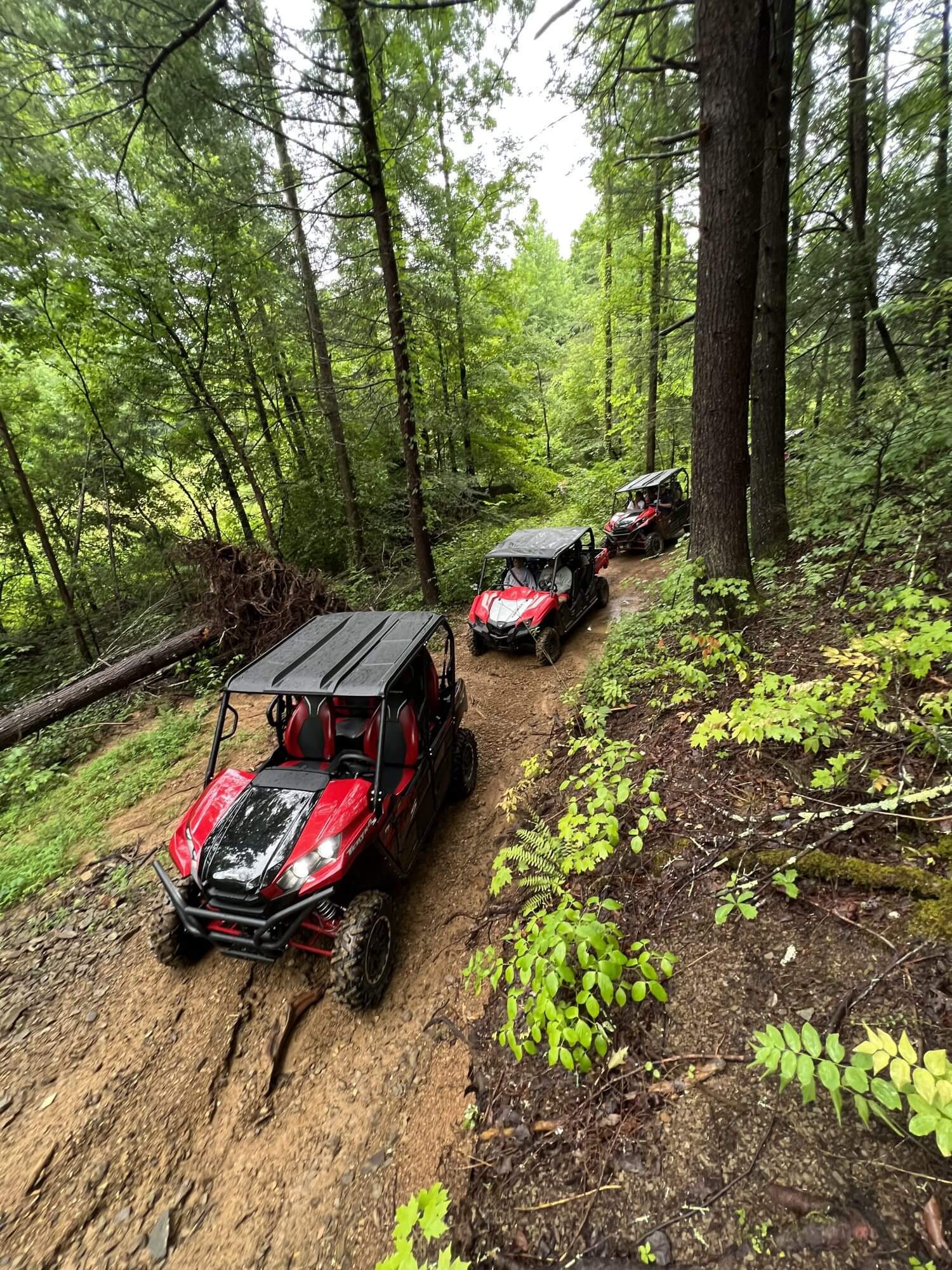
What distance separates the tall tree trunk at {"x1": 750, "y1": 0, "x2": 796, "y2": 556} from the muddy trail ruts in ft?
17.8

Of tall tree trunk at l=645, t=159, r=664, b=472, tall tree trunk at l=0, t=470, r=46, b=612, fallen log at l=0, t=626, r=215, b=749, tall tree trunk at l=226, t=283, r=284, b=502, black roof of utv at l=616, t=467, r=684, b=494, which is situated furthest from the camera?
black roof of utv at l=616, t=467, r=684, b=494

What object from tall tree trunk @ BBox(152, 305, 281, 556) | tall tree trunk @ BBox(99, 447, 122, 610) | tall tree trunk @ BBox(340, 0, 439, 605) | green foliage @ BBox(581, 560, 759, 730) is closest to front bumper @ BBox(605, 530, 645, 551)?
tall tree trunk @ BBox(340, 0, 439, 605)

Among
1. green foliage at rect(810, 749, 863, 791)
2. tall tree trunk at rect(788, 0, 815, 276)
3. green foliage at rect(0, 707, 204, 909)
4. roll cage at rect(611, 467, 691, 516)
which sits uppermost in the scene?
tall tree trunk at rect(788, 0, 815, 276)

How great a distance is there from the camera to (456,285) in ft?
35.7

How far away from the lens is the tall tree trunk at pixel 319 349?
8.44m

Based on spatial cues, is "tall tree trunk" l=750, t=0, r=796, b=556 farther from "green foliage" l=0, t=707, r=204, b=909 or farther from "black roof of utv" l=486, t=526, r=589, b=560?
A: "green foliage" l=0, t=707, r=204, b=909

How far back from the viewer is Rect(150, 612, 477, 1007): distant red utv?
3.05 metres

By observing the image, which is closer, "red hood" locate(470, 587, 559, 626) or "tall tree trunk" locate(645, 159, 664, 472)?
"red hood" locate(470, 587, 559, 626)

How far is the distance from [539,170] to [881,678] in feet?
36.1

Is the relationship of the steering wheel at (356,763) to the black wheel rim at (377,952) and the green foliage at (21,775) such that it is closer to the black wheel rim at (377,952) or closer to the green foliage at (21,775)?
the black wheel rim at (377,952)

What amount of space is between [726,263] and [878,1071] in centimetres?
497

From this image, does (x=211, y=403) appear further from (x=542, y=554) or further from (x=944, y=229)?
(x=944, y=229)

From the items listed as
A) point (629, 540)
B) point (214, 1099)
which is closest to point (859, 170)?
point (629, 540)

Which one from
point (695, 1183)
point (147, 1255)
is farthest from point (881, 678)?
point (147, 1255)
